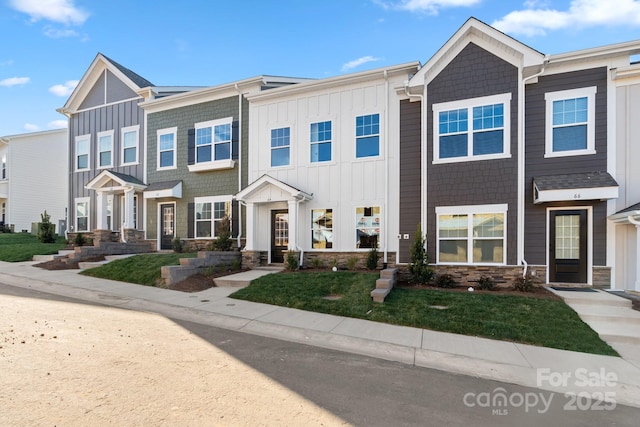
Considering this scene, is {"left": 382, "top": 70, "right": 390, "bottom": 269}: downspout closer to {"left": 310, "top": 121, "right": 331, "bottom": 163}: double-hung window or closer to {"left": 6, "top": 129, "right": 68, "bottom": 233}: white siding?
{"left": 310, "top": 121, "right": 331, "bottom": 163}: double-hung window

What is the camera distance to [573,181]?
9.30 metres

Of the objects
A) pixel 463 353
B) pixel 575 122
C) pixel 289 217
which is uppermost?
pixel 575 122

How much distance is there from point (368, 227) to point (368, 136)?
3.23 metres

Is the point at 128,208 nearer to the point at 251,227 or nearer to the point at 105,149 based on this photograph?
the point at 105,149

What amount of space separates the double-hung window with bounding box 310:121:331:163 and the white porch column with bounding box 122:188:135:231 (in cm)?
900

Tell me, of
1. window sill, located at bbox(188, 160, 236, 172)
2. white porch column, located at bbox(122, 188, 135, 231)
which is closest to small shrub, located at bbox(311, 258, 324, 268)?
window sill, located at bbox(188, 160, 236, 172)

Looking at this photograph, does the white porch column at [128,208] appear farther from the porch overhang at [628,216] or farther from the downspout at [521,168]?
the porch overhang at [628,216]

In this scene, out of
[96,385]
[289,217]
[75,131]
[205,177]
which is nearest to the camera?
[96,385]

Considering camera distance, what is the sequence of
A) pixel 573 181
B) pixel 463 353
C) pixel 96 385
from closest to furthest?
pixel 96 385 → pixel 463 353 → pixel 573 181

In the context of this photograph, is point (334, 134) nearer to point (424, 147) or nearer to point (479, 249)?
point (424, 147)

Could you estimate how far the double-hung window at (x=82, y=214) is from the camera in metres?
18.0

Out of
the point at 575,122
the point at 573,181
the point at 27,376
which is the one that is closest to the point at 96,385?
the point at 27,376

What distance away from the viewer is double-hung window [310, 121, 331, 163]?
12812mm

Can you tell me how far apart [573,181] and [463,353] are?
21.9ft
